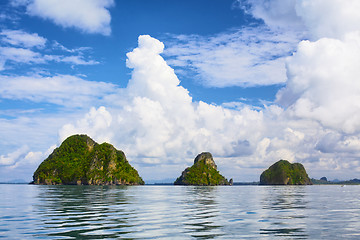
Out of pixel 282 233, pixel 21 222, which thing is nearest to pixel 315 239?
pixel 282 233

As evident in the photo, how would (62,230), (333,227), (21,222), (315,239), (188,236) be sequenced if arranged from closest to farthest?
(315,239)
(188,236)
(62,230)
(333,227)
(21,222)

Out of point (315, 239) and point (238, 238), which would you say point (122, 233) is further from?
point (315, 239)

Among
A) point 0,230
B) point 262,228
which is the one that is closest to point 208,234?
point 262,228

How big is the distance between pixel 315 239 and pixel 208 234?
6753mm

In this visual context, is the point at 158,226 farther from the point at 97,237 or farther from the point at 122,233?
the point at 97,237

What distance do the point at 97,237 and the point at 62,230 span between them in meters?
4.50

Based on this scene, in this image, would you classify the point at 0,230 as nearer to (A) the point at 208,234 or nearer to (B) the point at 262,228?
(A) the point at 208,234

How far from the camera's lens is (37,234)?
Answer: 21.1 metres

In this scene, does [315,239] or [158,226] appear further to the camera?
[158,226]

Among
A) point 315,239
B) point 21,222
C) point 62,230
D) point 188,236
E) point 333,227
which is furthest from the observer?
point 21,222

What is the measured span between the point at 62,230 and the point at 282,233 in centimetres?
1585

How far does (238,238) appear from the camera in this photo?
1953 cm

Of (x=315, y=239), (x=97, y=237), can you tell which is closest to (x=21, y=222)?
(x=97, y=237)

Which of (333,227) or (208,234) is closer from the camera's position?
(208,234)
